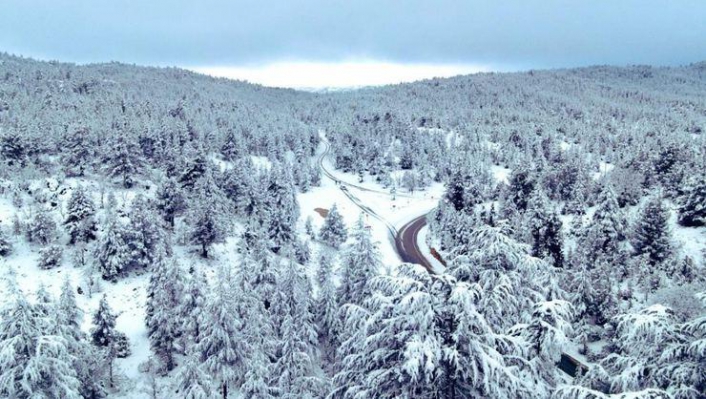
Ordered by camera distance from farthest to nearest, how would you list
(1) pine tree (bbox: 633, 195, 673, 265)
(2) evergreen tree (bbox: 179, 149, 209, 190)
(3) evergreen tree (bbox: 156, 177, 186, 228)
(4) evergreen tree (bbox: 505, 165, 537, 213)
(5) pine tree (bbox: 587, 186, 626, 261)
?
(4) evergreen tree (bbox: 505, 165, 537, 213)
(2) evergreen tree (bbox: 179, 149, 209, 190)
(3) evergreen tree (bbox: 156, 177, 186, 228)
(5) pine tree (bbox: 587, 186, 626, 261)
(1) pine tree (bbox: 633, 195, 673, 265)

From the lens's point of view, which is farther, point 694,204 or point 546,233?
point 694,204

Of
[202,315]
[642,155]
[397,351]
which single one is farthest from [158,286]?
[642,155]

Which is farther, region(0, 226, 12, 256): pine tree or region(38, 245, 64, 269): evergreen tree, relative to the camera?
region(0, 226, 12, 256): pine tree

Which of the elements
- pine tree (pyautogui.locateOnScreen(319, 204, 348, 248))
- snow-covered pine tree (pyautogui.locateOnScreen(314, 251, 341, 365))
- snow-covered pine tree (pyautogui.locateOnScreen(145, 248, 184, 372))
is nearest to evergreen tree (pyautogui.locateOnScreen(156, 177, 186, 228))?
pine tree (pyautogui.locateOnScreen(319, 204, 348, 248))

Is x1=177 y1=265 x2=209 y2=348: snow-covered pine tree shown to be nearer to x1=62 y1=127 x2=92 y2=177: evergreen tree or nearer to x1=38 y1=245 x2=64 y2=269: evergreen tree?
x1=38 y1=245 x2=64 y2=269: evergreen tree

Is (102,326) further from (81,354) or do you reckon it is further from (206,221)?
(206,221)

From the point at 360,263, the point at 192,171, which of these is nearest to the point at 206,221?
the point at 192,171
